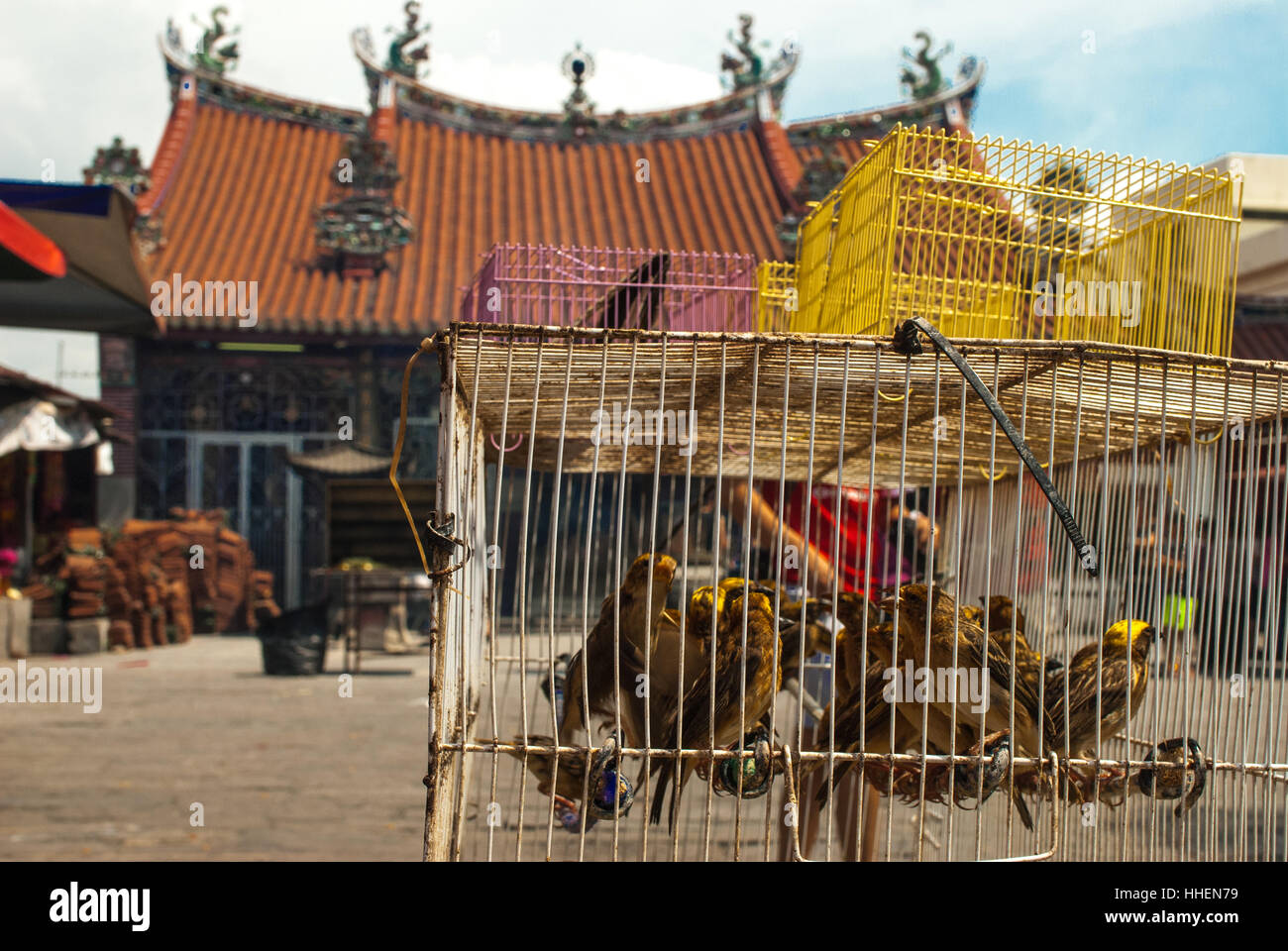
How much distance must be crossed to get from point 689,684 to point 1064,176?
1776mm

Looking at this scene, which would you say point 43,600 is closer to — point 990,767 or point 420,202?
point 420,202

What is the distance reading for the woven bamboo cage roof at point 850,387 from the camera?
245 cm

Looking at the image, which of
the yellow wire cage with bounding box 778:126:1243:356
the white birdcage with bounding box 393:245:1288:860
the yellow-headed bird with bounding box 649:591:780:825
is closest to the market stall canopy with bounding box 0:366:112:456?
the white birdcage with bounding box 393:245:1288:860

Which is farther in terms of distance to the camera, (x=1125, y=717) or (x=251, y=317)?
(x=251, y=317)

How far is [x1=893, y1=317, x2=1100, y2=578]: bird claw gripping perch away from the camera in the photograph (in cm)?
225

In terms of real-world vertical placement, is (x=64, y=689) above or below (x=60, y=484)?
below

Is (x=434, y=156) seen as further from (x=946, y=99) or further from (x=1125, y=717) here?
(x=1125, y=717)

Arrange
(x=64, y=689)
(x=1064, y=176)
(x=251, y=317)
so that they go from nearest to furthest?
(x=1064, y=176) → (x=64, y=689) → (x=251, y=317)

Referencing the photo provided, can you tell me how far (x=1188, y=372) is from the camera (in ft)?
8.58

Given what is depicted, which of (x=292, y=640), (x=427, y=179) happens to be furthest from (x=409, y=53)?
(x=292, y=640)

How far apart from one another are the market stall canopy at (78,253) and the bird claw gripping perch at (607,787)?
11.7 ft

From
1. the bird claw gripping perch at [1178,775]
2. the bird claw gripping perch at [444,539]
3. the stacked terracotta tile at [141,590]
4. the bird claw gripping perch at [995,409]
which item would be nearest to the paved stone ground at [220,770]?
the stacked terracotta tile at [141,590]

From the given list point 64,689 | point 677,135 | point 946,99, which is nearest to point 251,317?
point 64,689

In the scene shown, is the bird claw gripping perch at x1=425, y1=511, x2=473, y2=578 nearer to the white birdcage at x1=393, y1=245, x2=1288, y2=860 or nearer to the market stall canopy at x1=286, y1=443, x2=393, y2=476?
the white birdcage at x1=393, y1=245, x2=1288, y2=860
